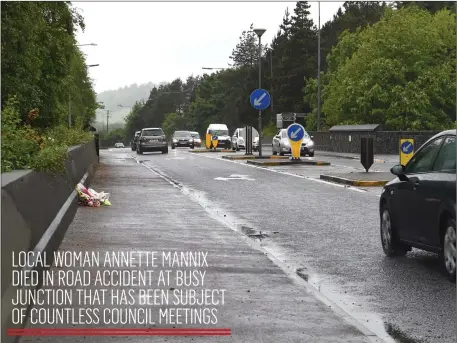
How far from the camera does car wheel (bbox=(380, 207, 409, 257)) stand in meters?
11.2

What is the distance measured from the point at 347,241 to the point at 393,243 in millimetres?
1615

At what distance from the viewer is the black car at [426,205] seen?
9383mm

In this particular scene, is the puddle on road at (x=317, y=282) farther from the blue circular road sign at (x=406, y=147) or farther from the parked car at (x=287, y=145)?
the parked car at (x=287, y=145)

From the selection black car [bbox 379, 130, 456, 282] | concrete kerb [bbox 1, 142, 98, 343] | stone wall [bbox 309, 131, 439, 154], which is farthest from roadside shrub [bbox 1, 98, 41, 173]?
stone wall [bbox 309, 131, 439, 154]

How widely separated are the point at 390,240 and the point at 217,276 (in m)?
2.61

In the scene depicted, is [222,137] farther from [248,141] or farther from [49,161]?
[49,161]

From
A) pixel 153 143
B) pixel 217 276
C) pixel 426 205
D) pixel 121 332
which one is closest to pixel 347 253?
pixel 426 205

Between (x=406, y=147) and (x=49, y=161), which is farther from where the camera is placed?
(x=406, y=147)

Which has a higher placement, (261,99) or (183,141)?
(261,99)

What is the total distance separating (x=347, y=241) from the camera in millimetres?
12789

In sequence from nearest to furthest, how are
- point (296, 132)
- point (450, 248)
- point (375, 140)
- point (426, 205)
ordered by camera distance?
point (450, 248)
point (426, 205)
point (296, 132)
point (375, 140)

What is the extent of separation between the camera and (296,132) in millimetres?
37875

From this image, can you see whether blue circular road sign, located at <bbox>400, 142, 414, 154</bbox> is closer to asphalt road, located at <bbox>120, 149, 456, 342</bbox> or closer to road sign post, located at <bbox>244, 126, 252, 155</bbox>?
asphalt road, located at <bbox>120, 149, 456, 342</bbox>

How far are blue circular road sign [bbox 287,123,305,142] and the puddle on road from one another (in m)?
20.6
